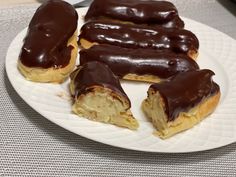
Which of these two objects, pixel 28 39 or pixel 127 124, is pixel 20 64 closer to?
pixel 28 39

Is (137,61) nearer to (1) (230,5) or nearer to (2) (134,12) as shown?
(2) (134,12)

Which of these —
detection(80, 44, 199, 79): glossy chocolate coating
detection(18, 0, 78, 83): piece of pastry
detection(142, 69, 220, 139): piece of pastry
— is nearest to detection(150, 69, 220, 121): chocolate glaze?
detection(142, 69, 220, 139): piece of pastry

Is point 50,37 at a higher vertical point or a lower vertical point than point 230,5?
higher

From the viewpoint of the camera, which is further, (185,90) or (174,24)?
A: (174,24)

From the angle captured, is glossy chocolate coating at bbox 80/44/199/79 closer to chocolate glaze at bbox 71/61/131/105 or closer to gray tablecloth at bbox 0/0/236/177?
chocolate glaze at bbox 71/61/131/105

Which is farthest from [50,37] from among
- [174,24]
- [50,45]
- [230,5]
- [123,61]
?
[230,5]

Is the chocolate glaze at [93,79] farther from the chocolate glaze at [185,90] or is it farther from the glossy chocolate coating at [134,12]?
the glossy chocolate coating at [134,12]

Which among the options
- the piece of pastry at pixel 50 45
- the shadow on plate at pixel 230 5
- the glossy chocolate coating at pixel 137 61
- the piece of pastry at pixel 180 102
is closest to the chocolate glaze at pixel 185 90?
the piece of pastry at pixel 180 102

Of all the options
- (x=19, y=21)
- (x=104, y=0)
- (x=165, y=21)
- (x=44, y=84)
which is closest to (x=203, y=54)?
(x=165, y=21)
